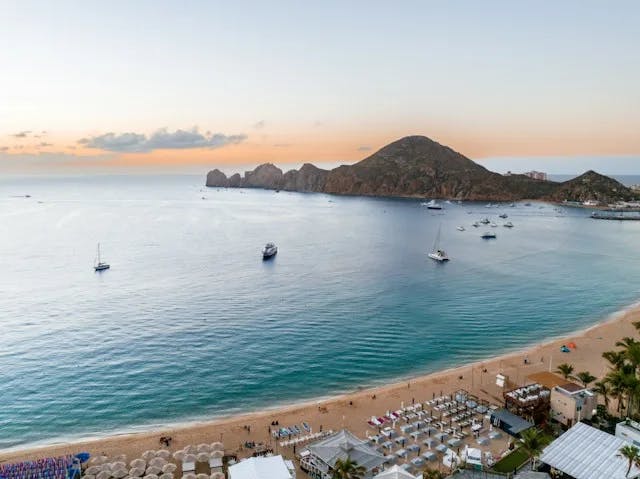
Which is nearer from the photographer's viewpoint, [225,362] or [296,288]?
[225,362]

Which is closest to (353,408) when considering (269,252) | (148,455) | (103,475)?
(148,455)

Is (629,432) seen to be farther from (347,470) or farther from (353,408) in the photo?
(353,408)

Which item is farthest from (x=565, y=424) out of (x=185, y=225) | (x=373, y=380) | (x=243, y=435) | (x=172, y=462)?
(x=185, y=225)

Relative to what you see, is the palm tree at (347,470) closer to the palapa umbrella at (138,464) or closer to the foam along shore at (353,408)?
the foam along shore at (353,408)

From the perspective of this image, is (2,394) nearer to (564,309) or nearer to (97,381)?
(97,381)

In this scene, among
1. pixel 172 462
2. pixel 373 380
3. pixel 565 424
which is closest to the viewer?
pixel 172 462

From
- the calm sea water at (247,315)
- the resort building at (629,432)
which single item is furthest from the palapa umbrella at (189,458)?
the resort building at (629,432)
